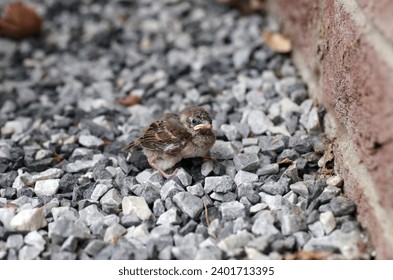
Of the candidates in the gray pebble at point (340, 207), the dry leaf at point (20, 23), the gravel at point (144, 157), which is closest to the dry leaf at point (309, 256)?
the gravel at point (144, 157)

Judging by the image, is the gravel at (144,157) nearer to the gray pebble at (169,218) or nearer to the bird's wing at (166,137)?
the gray pebble at (169,218)

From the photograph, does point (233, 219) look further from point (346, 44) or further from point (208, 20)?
point (208, 20)

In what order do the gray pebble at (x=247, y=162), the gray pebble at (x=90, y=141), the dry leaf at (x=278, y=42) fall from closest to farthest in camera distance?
the gray pebble at (x=247, y=162)
the gray pebble at (x=90, y=141)
the dry leaf at (x=278, y=42)

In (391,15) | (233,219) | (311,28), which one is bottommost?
(233,219)

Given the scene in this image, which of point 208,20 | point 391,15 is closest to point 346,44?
point 391,15

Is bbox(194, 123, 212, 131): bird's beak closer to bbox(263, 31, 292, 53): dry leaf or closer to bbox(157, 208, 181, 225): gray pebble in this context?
bbox(157, 208, 181, 225): gray pebble

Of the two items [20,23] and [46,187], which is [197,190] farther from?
[20,23]

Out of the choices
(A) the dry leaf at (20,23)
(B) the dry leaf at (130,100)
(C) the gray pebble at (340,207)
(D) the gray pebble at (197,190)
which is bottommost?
(C) the gray pebble at (340,207)
